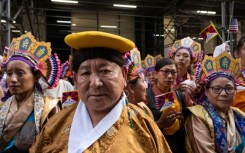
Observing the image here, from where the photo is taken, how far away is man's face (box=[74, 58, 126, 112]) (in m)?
1.70

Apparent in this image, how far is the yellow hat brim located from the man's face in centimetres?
9

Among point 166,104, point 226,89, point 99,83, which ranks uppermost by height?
point 99,83

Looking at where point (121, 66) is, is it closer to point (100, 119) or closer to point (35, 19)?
point (100, 119)

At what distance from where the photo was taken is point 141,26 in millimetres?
12812

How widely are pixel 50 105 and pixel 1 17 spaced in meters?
3.48

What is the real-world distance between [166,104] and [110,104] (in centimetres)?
75

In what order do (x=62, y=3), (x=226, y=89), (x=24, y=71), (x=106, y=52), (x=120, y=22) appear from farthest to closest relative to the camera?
(x=120, y=22)
(x=62, y=3)
(x=226, y=89)
(x=24, y=71)
(x=106, y=52)

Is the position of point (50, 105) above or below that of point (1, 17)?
below

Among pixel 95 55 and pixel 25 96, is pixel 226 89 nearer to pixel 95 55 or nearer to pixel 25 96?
pixel 95 55

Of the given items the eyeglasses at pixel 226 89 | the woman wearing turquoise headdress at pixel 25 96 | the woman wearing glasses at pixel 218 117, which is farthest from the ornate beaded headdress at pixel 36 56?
the eyeglasses at pixel 226 89

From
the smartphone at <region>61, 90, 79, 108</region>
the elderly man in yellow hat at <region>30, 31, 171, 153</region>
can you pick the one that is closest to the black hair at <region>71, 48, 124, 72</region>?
the elderly man in yellow hat at <region>30, 31, 171, 153</region>

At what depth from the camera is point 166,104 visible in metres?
2.38

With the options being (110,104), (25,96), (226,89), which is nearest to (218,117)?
(226,89)

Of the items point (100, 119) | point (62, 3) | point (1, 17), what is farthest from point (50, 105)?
point (62, 3)
